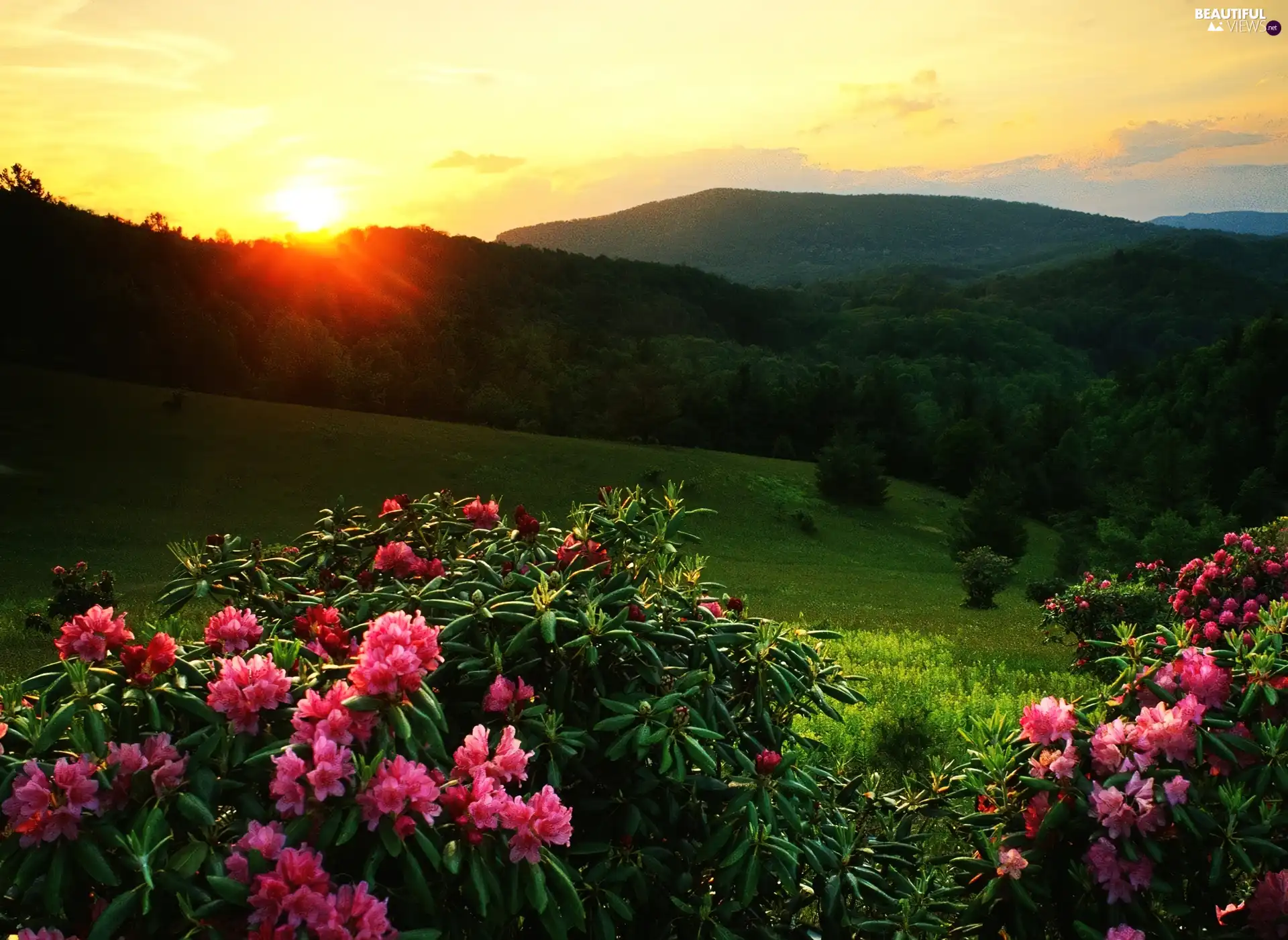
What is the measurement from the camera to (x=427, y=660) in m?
3.59

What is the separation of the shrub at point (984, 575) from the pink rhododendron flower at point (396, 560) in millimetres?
27555

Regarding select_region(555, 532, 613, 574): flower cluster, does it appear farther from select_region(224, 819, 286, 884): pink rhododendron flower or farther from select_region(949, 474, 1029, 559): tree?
select_region(949, 474, 1029, 559): tree

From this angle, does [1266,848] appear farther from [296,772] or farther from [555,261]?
[555,261]

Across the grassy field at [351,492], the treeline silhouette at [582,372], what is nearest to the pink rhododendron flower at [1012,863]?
the grassy field at [351,492]

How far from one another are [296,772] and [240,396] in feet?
185

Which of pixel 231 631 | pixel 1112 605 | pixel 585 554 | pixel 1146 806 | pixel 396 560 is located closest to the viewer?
pixel 1146 806

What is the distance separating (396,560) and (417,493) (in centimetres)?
4011

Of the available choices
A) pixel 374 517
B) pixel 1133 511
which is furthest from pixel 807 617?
pixel 1133 511

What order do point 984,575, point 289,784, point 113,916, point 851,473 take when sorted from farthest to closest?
point 851,473
point 984,575
point 289,784
point 113,916

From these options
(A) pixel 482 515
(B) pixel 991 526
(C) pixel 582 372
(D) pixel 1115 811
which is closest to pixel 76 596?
(A) pixel 482 515

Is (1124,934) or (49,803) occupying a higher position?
(49,803)

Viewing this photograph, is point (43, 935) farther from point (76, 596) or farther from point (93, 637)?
point (76, 596)

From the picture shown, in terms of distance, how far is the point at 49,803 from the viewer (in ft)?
10.3

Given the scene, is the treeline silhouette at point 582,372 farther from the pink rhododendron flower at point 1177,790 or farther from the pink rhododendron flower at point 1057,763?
the pink rhododendron flower at point 1177,790
